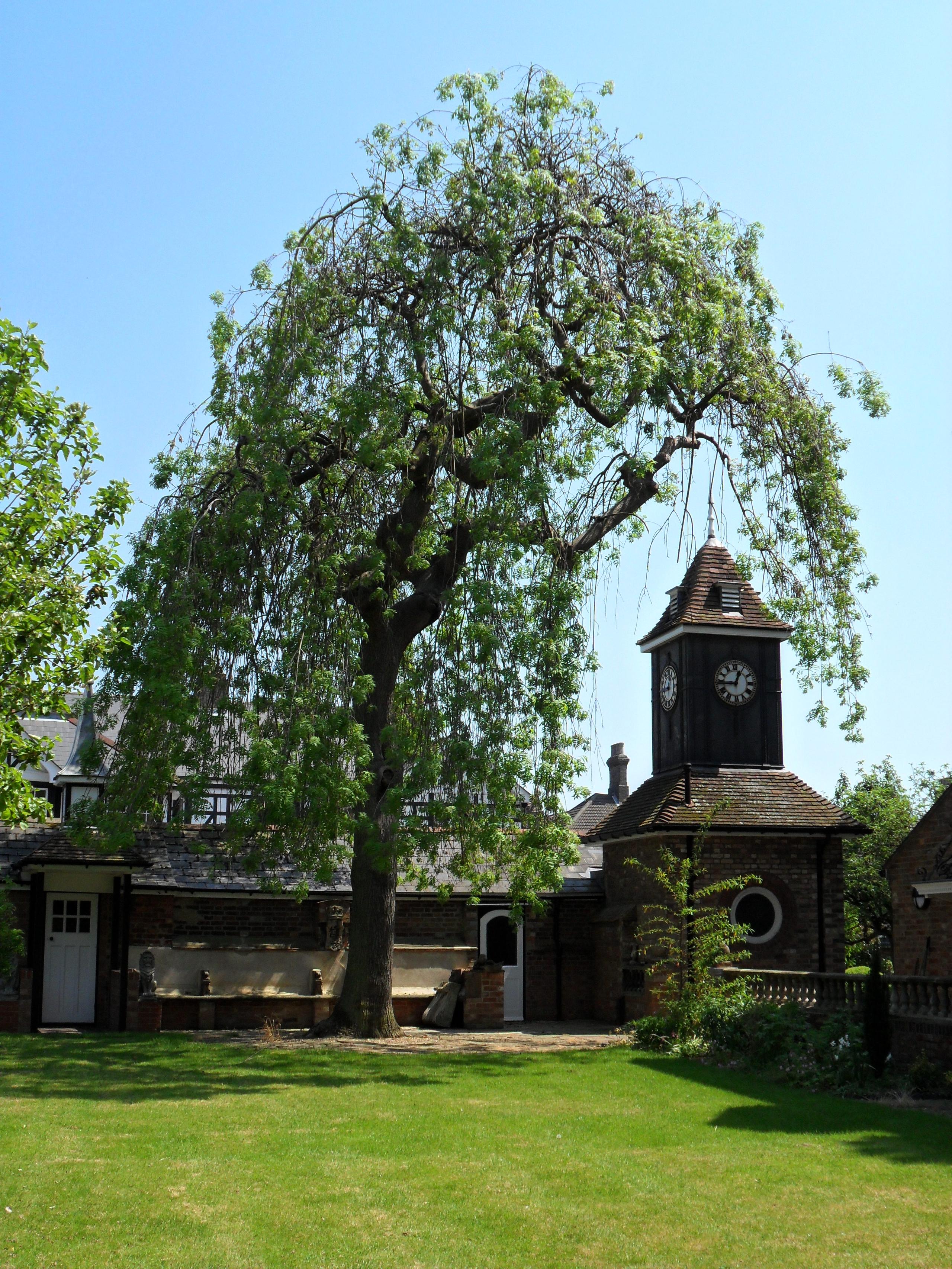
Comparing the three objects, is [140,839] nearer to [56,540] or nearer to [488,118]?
[56,540]

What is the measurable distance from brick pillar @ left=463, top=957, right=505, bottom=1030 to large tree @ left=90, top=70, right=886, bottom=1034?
9.88 feet

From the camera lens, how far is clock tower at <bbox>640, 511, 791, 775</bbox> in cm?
2395

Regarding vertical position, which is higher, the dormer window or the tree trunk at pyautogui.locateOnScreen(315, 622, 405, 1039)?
the dormer window

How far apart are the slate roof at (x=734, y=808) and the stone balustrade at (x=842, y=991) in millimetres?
3070

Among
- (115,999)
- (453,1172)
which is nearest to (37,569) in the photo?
(453,1172)

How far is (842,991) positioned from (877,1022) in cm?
198

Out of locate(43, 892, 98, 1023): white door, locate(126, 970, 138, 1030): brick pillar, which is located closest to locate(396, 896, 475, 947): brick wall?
locate(126, 970, 138, 1030): brick pillar

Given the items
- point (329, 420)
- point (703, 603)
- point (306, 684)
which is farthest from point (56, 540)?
point (703, 603)

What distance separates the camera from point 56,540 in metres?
11.2

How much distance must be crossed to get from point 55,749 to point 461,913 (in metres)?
8.09

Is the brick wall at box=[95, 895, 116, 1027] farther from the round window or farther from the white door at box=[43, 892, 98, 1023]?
the round window

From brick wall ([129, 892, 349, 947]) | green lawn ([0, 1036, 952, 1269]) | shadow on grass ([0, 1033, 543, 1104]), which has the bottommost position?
shadow on grass ([0, 1033, 543, 1104])

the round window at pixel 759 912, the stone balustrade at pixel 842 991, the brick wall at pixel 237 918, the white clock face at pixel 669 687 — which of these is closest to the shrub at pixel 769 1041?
the stone balustrade at pixel 842 991

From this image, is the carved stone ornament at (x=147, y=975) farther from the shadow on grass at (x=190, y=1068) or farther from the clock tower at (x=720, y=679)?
the clock tower at (x=720, y=679)
